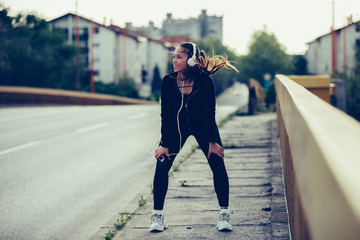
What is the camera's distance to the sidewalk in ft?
13.9

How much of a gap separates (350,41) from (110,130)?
191ft

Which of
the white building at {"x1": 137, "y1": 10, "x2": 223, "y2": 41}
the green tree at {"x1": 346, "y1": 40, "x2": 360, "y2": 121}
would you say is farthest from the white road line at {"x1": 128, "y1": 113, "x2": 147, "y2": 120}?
the white building at {"x1": 137, "y1": 10, "x2": 223, "y2": 41}

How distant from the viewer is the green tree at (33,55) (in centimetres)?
5184

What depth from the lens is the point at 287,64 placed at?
90.4 m

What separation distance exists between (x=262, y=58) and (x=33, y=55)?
49.8 m

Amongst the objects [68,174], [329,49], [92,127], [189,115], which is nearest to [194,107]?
[189,115]

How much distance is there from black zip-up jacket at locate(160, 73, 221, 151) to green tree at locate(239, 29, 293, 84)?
89.5 metres

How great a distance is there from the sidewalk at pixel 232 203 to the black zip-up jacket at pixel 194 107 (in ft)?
2.35

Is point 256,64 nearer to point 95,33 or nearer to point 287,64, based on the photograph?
point 287,64

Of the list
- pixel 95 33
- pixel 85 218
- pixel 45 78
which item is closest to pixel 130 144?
pixel 85 218

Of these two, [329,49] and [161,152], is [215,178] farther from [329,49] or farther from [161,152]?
[329,49]

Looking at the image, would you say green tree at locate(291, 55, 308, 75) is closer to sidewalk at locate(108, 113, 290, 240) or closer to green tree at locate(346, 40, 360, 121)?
green tree at locate(346, 40, 360, 121)

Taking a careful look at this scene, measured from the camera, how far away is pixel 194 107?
14.0 ft

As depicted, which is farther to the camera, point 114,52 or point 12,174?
point 114,52
